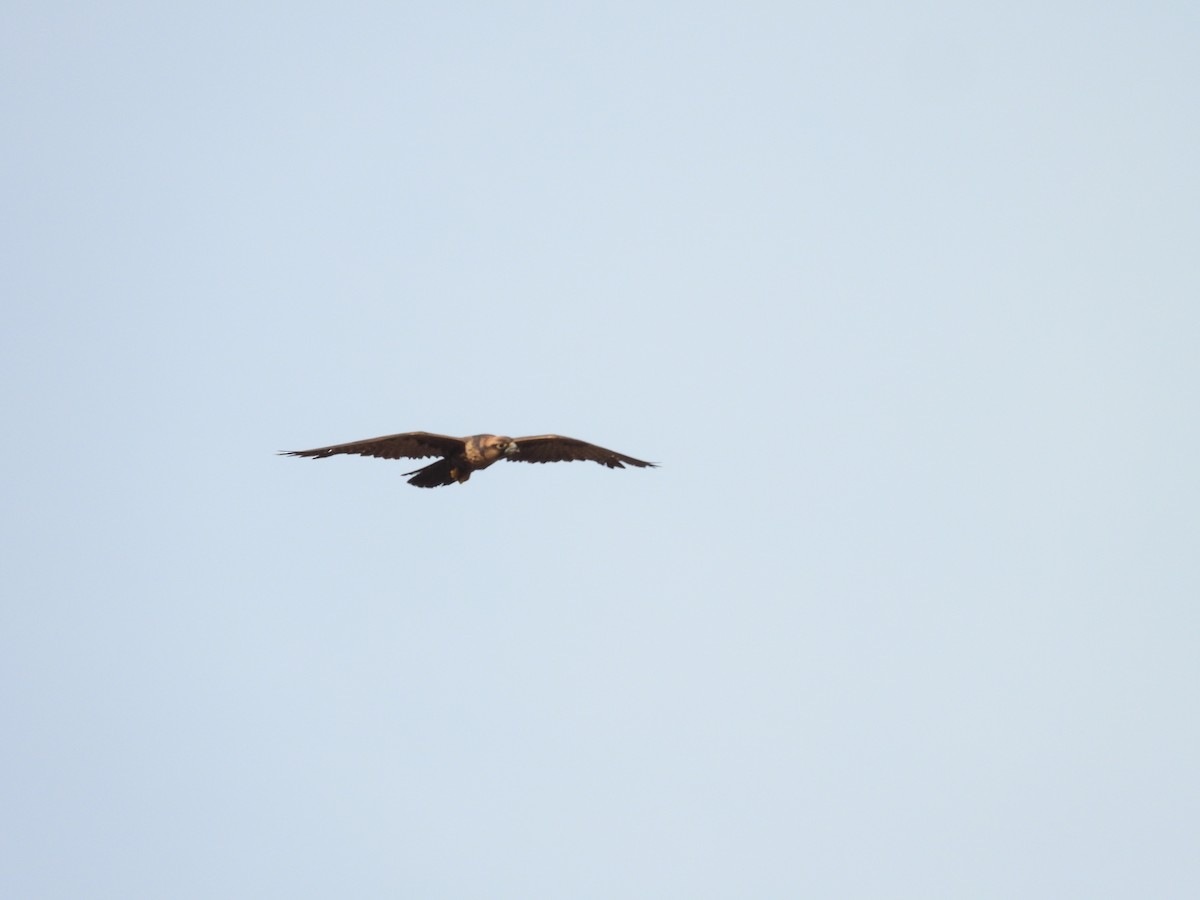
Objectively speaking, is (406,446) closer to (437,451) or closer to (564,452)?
(437,451)

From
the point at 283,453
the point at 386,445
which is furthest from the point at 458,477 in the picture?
the point at 283,453

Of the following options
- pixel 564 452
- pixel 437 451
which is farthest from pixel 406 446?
pixel 564 452

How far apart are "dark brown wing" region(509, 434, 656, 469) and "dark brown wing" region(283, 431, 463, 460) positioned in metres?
2.54

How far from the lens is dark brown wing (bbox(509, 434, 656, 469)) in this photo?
39.7 meters

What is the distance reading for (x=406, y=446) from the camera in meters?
36.8

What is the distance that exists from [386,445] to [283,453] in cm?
271

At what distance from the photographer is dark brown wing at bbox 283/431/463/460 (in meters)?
36.3

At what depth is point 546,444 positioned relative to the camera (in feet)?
131

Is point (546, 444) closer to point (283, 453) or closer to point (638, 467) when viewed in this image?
point (638, 467)

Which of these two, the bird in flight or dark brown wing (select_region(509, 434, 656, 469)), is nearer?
the bird in flight

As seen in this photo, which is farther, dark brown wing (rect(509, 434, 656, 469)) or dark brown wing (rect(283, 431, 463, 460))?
dark brown wing (rect(509, 434, 656, 469))

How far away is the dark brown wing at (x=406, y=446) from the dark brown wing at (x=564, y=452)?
254cm

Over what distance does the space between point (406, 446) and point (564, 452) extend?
16.4 ft

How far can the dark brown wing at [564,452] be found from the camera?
39656 mm
